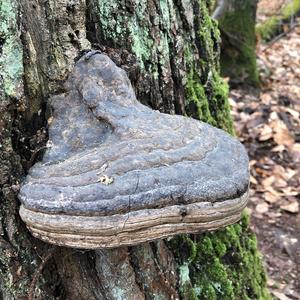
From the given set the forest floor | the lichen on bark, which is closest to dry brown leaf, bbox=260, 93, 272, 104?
the forest floor

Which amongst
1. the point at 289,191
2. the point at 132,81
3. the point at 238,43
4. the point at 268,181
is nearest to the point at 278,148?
the point at 268,181

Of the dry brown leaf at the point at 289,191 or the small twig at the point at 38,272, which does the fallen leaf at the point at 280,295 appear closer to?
the dry brown leaf at the point at 289,191

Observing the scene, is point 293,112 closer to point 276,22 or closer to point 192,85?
point 192,85

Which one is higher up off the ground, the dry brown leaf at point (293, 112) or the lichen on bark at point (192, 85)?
the lichen on bark at point (192, 85)

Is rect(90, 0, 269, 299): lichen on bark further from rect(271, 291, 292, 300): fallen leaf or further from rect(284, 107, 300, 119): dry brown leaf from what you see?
rect(284, 107, 300, 119): dry brown leaf

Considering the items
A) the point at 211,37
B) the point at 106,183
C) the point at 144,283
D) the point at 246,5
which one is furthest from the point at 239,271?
the point at 246,5

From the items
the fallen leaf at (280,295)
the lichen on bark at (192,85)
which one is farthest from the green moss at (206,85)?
the fallen leaf at (280,295)
